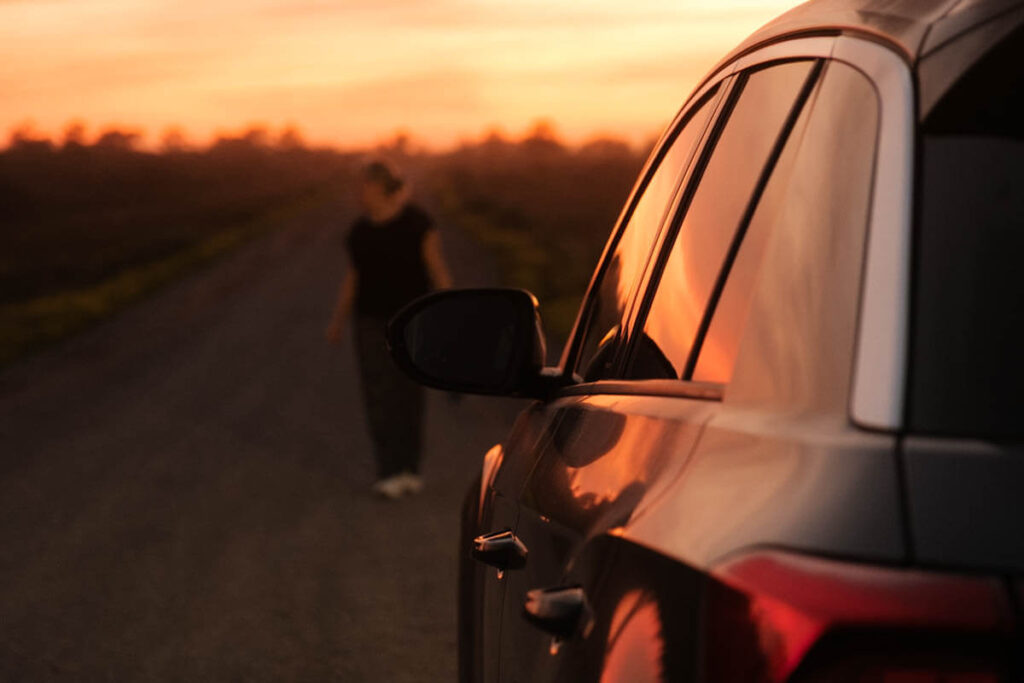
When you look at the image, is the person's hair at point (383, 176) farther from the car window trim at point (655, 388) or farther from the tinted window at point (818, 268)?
the tinted window at point (818, 268)

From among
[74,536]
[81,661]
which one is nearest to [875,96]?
[81,661]

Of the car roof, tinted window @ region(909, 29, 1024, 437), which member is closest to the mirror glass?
the car roof

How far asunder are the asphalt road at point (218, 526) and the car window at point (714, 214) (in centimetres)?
308

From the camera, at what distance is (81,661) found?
5.23 m

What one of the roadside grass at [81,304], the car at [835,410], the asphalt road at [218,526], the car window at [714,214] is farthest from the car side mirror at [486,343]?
the roadside grass at [81,304]

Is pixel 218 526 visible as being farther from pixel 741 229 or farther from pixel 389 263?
pixel 741 229

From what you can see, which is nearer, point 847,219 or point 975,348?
point 975,348

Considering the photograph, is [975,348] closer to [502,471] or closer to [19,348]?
[502,471]

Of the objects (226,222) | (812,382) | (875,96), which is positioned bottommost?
(226,222)

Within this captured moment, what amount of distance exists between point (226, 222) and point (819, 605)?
52.9 m

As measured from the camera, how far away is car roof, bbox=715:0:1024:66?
1.47 meters

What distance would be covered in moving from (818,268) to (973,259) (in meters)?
0.18

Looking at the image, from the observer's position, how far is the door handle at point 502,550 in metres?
2.44

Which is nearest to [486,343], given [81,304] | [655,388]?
[655,388]
